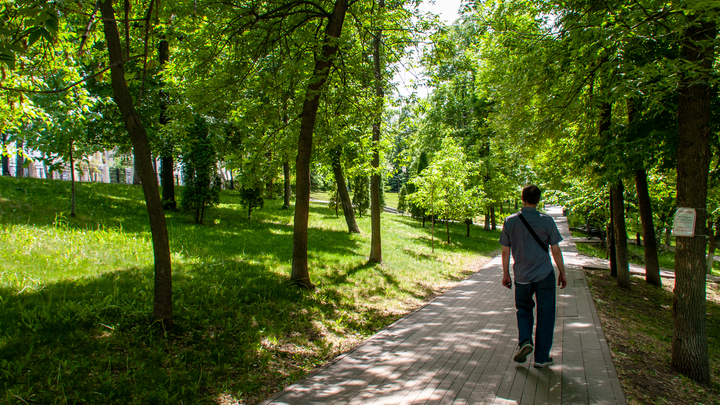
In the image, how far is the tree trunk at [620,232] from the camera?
32.6 ft

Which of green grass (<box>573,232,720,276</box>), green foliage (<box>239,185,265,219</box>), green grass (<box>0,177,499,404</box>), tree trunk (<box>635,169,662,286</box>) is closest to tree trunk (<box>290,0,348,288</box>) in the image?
green grass (<box>0,177,499,404</box>)

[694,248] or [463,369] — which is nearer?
[463,369]

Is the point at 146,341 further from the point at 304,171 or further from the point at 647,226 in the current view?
the point at 647,226

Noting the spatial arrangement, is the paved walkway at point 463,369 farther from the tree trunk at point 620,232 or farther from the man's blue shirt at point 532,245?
the tree trunk at point 620,232

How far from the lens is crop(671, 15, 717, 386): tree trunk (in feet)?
15.6

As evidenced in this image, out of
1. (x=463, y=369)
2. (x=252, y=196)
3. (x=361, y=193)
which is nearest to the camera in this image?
(x=463, y=369)

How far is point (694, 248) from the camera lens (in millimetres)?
4777

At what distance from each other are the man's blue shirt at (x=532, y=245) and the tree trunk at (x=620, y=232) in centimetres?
707

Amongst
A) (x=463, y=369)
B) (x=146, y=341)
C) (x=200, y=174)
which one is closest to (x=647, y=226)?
(x=463, y=369)

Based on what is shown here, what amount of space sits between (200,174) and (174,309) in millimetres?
7438

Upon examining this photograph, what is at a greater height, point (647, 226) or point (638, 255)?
point (647, 226)

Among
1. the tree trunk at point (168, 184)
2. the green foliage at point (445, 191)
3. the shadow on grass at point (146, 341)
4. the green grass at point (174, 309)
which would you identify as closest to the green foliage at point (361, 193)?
the green foliage at point (445, 191)

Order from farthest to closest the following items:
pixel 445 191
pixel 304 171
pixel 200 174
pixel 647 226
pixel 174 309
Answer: pixel 445 191
pixel 200 174
pixel 647 226
pixel 304 171
pixel 174 309

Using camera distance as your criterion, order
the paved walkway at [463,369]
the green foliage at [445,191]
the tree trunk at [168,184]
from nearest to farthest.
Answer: the paved walkway at [463,369] → the tree trunk at [168,184] → the green foliage at [445,191]
